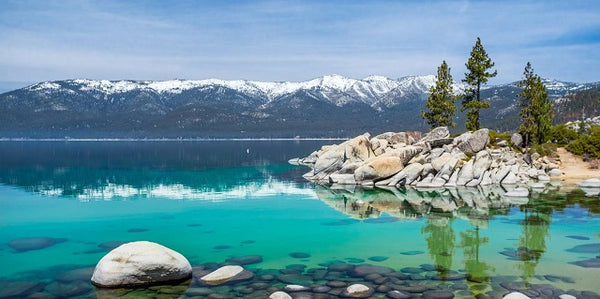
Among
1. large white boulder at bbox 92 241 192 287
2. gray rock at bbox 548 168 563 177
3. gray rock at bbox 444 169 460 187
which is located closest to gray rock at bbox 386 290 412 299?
large white boulder at bbox 92 241 192 287

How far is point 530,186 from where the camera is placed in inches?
2298

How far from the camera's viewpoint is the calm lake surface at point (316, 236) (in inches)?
887

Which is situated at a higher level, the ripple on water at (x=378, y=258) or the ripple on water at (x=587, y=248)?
the ripple on water at (x=587, y=248)

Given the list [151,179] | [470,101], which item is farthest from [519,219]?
[151,179]

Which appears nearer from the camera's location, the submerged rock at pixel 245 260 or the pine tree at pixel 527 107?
the submerged rock at pixel 245 260

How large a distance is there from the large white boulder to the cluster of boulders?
42967 millimetres

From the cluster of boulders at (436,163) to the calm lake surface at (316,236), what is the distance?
4.84 metres

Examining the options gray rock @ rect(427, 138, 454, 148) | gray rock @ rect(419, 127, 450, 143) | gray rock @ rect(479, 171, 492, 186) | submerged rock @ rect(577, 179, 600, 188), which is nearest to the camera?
submerged rock @ rect(577, 179, 600, 188)

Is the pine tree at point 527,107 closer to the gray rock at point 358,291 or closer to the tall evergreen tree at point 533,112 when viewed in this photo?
the tall evergreen tree at point 533,112

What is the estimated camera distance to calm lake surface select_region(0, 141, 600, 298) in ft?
73.9

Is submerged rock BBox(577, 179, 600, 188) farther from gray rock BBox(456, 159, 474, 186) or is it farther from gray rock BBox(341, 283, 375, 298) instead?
gray rock BBox(341, 283, 375, 298)

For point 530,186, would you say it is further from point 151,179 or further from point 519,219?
point 151,179

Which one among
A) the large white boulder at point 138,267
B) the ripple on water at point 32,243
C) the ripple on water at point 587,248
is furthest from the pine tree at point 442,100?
the large white boulder at point 138,267

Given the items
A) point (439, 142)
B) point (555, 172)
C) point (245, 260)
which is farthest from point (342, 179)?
point (245, 260)
